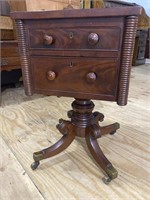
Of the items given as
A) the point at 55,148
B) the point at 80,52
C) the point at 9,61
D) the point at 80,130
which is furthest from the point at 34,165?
the point at 9,61

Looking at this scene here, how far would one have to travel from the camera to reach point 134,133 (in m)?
1.21

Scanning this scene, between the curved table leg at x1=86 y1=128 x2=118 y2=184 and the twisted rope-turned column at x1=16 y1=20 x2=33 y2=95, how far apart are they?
1.15 feet

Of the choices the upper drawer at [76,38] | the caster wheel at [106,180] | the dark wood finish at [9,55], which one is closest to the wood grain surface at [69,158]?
the caster wheel at [106,180]

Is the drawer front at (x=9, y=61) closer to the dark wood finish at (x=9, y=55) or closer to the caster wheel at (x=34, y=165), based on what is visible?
the dark wood finish at (x=9, y=55)

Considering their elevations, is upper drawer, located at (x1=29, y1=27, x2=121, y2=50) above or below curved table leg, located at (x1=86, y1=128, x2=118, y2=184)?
above

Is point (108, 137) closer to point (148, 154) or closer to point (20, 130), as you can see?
point (148, 154)

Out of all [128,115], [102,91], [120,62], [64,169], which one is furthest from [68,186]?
[128,115]

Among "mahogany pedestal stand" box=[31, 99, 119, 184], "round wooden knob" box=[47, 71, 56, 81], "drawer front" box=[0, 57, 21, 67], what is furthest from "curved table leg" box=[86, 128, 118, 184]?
"drawer front" box=[0, 57, 21, 67]

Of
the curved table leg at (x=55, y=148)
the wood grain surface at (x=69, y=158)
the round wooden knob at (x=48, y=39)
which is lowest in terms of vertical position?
the wood grain surface at (x=69, y=158)

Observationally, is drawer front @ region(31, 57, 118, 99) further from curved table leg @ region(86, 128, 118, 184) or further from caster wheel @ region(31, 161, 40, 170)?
caster wheel @ region(31, 161, 40, 170)

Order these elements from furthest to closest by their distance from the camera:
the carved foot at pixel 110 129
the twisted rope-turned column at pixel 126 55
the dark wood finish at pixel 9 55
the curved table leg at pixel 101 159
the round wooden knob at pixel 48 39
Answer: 1. the dark wood finish at pixel 9 55
2. the carved foot at pixel 110 129
3. the curved table leg at pixel 101 159
4. the round wooden knob at pixel 48 39
5. the twisted rope-turned column at pixel 126 55

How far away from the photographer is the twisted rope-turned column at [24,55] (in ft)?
2.43

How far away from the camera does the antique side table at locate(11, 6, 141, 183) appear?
619mm

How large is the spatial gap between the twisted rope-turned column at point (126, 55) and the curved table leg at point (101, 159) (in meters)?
0.28
